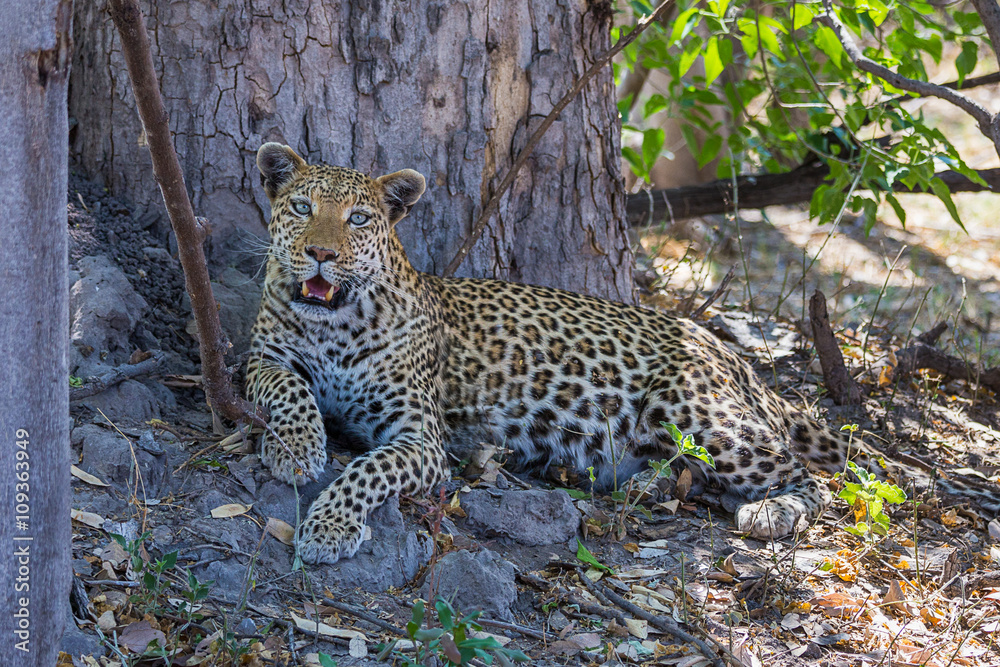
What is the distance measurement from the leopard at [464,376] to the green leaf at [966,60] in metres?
2.46

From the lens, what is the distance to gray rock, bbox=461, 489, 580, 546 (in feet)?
16.3

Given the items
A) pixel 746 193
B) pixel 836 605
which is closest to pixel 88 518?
pixel 836 605

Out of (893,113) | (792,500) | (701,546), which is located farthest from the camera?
(893,113)

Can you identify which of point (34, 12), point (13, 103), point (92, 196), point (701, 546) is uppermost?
point (34, 12)

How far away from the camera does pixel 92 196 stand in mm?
6148

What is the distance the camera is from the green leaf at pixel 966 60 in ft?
21.1

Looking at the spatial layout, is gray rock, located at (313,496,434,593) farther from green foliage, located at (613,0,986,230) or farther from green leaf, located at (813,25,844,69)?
green leaf, located at (813,25,844,69)

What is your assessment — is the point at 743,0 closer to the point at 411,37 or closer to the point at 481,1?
the point at 481,1

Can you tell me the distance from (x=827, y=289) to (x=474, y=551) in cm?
758

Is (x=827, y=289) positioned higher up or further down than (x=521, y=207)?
further down

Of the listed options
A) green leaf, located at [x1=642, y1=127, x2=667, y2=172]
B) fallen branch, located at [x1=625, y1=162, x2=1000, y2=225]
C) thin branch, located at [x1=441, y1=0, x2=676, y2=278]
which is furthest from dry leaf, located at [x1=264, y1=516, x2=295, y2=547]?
fallen branch, located at [x1=625, y1=162, x2=1000, y2=225]

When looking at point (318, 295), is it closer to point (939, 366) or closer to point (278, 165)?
point (278, 165)

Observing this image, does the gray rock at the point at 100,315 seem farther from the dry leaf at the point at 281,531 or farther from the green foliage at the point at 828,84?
the green foliage at the point at 828,84


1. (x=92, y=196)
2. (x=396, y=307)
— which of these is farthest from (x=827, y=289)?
(x=92, y=196)
